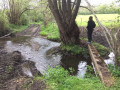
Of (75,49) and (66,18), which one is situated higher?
(66,18)

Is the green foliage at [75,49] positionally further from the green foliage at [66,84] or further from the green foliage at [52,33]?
the green foliage at [66,84]

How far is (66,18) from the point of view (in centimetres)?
1075

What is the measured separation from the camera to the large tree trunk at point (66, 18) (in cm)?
1038

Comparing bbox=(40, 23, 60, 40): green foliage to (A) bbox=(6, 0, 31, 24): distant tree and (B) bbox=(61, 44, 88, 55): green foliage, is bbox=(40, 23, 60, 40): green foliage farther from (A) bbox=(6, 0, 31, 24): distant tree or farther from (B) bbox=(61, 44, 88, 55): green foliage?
(A) bbox=(6, 0, 31, 24): distant tree

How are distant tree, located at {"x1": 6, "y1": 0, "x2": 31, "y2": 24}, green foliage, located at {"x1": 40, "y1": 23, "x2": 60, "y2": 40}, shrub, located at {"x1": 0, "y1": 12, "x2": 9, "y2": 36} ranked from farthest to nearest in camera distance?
distant tree, located at {"x1": 6, "y1": 0, "x2": 31, "y2": 24}, shrub, located at {"x1": 0, "y1": 12, "x2": 9, "y2": 36}, green foliage, located at {"x1": 40, "y1": 23, "x2": 60, "y2": 40}

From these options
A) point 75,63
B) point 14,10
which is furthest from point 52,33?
point 14,10

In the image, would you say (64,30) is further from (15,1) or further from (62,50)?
(15,1)

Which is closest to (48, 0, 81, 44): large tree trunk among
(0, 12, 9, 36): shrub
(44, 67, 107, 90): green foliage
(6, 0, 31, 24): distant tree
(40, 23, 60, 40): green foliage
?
(40, 23, 60, 40): green foliage

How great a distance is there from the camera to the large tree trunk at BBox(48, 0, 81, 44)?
34.1 feet

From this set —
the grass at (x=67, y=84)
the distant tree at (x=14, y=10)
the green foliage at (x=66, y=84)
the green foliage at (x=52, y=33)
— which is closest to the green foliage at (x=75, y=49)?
the green foliage at (x=52, y=33)

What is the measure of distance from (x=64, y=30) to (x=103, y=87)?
7508 millimetres

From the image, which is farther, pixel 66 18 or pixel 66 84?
pixel 66 18

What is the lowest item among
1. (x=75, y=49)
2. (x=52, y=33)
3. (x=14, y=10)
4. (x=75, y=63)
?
(x=75, y=63)

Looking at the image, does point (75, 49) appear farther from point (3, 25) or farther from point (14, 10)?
point (14, 10)
